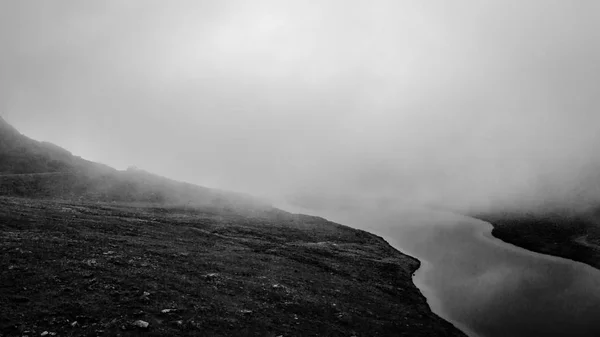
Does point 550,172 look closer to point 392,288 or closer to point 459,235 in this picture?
point 459,235

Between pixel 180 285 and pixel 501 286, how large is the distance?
51.1 meters

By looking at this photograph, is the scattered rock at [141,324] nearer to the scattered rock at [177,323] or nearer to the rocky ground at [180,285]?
the rocky ground at [180,285]

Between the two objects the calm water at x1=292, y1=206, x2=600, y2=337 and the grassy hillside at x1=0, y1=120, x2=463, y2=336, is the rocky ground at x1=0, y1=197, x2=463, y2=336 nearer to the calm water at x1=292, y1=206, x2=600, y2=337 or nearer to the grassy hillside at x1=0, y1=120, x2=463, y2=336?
the grassy hillside at x1=0, y1=120, x2=463, y2=336

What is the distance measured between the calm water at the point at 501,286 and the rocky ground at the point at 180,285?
5.24m

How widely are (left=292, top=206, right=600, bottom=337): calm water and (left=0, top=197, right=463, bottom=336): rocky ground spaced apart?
5.24 metres

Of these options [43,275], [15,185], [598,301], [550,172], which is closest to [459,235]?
[598,301]

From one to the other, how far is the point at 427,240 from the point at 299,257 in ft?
179

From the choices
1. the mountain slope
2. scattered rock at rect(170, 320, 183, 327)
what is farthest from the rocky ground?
the mountain slope

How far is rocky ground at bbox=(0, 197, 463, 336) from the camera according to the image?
23016 millimetres

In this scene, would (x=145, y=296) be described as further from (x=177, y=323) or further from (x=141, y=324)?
(x=141, y=324)

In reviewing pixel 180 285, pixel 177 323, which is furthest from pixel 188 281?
pixel 177 323

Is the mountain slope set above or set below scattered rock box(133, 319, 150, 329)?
above

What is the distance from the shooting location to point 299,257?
5719 centimetres

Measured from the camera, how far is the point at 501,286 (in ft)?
181
